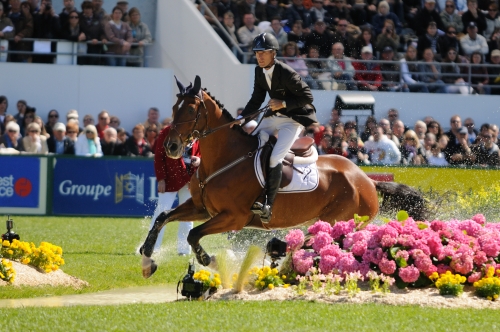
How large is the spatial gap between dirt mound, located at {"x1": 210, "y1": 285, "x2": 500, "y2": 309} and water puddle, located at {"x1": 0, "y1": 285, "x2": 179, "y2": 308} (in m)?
1.20

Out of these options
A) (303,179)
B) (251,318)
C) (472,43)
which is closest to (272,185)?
(303,179)

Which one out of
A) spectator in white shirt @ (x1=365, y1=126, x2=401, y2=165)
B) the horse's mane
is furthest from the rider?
spectator in white shirt @ (x1=365, y1=126, x2=401, y2=165)

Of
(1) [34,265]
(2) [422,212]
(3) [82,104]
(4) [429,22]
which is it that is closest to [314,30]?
(4) [429,22]

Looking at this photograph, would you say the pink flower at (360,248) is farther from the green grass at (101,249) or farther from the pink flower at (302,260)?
the green grass at (101,249)

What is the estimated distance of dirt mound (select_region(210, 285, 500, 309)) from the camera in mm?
8484

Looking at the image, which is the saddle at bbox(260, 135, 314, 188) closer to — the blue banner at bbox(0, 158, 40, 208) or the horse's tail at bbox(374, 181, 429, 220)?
the horse's tail at bbox(374, 181, 429, 220)

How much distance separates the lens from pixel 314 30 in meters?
22.7

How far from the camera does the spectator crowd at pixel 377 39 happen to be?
72.0 feet

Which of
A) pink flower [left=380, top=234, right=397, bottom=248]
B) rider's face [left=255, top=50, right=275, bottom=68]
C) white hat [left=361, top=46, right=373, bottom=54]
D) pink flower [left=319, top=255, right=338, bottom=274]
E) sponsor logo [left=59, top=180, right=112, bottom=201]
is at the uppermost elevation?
rider's face [left=255, top=50, right=275, bottom=68]

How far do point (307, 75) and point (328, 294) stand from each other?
522 inches

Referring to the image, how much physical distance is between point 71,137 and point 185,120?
9.89m

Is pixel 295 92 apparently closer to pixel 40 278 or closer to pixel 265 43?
pixel 265 43

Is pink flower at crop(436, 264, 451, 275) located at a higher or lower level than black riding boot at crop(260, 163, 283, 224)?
lower

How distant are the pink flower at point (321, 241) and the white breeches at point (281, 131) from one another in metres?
1.06
